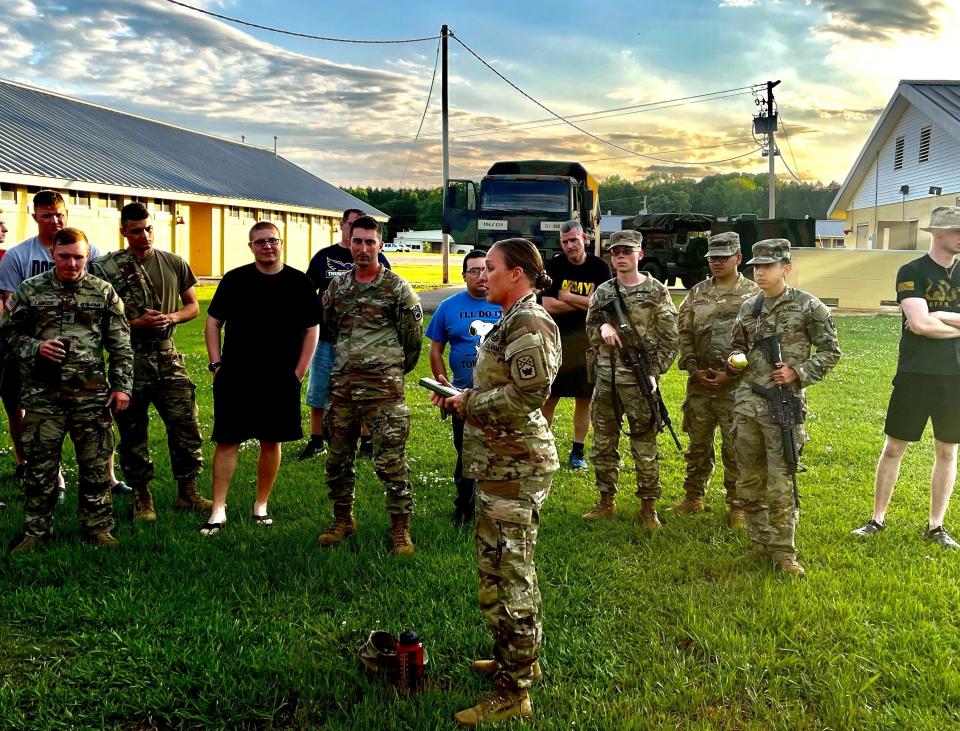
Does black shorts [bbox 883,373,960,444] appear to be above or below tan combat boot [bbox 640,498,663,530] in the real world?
above

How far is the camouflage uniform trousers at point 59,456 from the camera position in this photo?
5.29 m

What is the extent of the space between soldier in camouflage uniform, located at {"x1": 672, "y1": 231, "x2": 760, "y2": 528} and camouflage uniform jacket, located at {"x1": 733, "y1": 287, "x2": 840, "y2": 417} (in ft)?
1.98

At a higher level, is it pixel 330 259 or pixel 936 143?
pixel 936 143

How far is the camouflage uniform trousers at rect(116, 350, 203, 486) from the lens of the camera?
6016 millimetres

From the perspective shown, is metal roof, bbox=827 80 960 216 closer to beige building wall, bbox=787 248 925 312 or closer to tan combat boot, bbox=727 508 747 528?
beige building wall, bbox=787 248 925 312

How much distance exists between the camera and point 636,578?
16.6 feet

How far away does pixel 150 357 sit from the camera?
237 inches

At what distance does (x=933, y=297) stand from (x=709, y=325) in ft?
5.06

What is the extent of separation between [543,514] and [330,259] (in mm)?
3588

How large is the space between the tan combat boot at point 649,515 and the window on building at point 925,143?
30.4 metres

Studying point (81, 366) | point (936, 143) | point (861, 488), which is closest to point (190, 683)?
point (81, 366)

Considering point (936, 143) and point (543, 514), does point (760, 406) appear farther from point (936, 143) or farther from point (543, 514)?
point (936, 143)

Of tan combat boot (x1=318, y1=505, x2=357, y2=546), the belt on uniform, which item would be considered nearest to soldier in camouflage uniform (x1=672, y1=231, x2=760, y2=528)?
tan combat boot (x1=318, y1=505, x2=357, y2=546)

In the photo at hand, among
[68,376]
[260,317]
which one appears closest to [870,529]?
[260,317]
